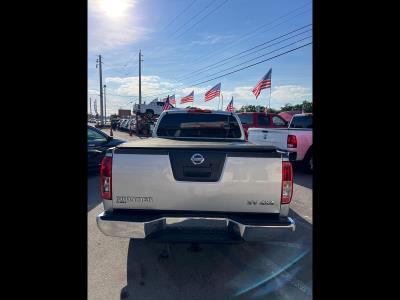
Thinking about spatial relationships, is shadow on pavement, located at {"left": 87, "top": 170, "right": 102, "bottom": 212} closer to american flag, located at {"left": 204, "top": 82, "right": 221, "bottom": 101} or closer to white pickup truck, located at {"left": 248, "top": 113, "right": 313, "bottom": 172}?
white pickup truck, located at {"left": 248, "top": 113, "right": 313, "bottom": 172}

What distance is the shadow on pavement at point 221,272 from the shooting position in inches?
116

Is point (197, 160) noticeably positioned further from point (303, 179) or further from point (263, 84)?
point (263, 84)

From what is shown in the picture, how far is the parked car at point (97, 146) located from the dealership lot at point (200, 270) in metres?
4.21

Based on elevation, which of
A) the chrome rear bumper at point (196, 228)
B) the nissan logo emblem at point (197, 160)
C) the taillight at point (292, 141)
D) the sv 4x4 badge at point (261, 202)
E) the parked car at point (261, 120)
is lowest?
the chrome rear bumper at point (196, 228)

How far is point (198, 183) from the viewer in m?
2.99

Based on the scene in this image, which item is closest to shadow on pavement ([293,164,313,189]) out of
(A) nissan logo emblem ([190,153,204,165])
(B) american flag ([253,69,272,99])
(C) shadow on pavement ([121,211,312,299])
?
(C) shadow on pavement ([121,211,312,299])

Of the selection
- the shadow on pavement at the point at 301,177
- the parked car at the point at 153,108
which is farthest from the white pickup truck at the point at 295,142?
the parked car at the point at 153,108

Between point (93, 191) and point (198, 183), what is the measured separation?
5000 mm

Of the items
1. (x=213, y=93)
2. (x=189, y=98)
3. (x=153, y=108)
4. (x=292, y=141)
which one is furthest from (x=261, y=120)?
(x=153, y=108)

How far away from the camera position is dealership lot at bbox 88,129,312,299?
9.65ft

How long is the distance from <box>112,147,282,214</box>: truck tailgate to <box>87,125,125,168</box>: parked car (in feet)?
17.8

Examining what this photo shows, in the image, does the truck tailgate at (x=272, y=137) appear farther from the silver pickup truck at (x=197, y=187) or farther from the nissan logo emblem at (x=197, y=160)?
the nissan logo emblem at (x=197, y=160)
